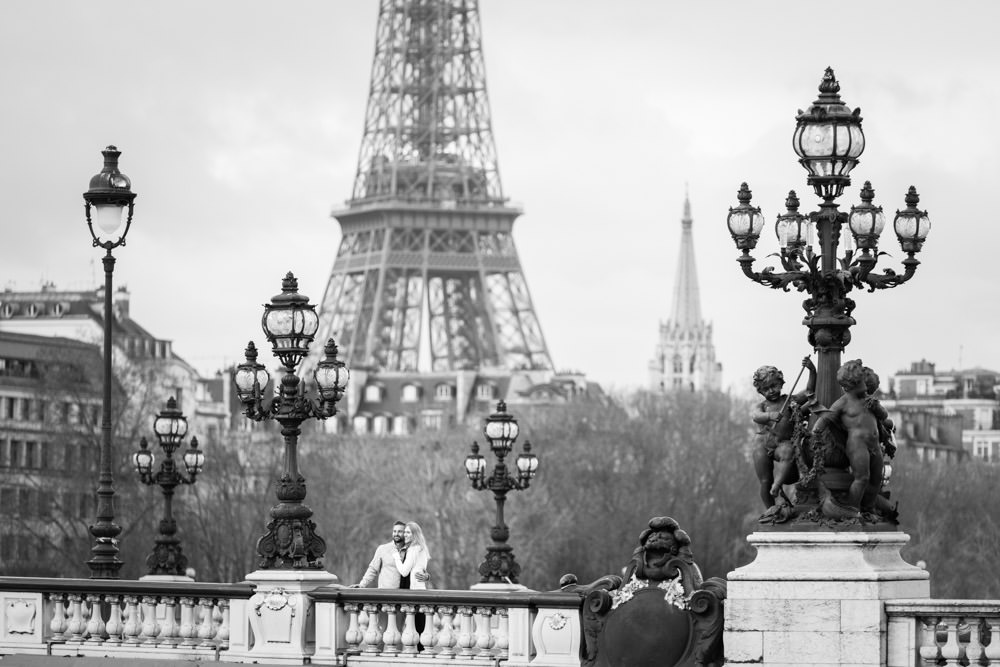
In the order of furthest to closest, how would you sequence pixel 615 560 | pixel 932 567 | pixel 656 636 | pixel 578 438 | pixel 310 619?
pixel 578 438, pixel 615 560, pixel 932 567, pixel 310 619, pixel 656 636

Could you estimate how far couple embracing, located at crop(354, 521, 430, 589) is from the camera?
35062 millimetres

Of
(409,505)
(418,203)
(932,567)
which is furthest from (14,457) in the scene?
(418,203)

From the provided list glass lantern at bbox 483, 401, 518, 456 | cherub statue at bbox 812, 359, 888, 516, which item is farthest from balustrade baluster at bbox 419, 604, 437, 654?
glass lantern at bbox 483, 401, 518, 456

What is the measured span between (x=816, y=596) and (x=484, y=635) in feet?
14.1

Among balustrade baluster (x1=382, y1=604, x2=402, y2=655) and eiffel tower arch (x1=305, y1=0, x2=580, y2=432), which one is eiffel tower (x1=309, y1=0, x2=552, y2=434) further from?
balustrade baluster (x1=382, y1=604, x2=402, y2=655)

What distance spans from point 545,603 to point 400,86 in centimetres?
12651

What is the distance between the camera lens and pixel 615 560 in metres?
96.1

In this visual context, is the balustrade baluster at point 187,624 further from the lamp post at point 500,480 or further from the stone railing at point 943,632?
the lamp post at point 500,480

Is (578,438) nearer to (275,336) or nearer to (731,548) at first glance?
(731,548)

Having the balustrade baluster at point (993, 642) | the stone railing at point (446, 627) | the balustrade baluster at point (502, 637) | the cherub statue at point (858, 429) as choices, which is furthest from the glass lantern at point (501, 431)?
Result: the balustrade baluster at point (993, 642)

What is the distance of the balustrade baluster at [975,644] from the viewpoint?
28.3 m

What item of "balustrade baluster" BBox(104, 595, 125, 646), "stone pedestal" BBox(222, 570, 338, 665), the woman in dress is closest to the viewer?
"stone pedestal" BBox(222, 570, 338, 665)

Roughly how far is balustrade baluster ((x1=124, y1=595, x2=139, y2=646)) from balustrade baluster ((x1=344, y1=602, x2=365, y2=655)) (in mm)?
2695

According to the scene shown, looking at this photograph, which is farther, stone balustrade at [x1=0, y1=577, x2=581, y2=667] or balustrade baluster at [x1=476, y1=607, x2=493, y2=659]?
balustrade baluster at [x1=476, y1=607, x2=493, y2=659]
